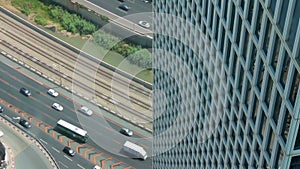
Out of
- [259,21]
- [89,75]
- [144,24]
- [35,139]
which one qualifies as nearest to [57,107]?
[35,139]

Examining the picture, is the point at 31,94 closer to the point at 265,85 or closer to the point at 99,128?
the point at 99,128

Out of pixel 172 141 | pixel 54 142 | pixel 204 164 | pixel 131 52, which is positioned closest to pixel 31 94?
pixel 54 142

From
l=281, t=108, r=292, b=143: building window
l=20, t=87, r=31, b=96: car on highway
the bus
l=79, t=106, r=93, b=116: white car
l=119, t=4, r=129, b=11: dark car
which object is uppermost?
l=119, t=4, r=129, b=11: dark car

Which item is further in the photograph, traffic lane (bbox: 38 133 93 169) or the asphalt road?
the asphalt road

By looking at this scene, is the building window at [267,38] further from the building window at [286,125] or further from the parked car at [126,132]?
the parked car at [126,132]

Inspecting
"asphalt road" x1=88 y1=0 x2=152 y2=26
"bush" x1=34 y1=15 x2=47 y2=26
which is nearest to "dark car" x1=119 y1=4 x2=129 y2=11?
"asphalt road" x1=88 y1=0 x2=152 y2=26

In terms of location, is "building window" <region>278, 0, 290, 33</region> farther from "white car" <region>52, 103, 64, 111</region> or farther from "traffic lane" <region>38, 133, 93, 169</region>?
"white car" <region>52, 103, 64, 111</region>

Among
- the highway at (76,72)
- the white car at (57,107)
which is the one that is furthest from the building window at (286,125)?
the white car at (57,107)
